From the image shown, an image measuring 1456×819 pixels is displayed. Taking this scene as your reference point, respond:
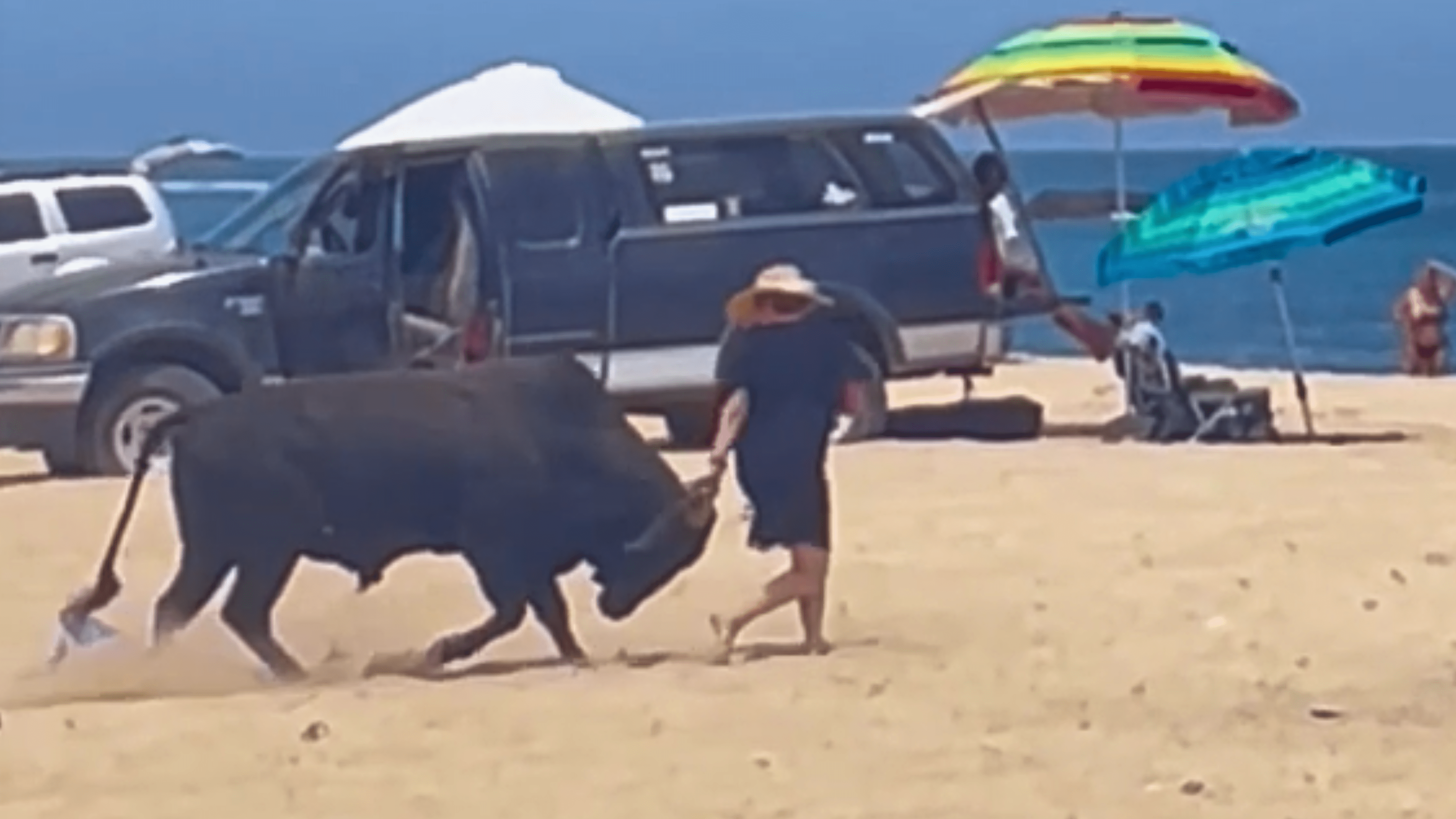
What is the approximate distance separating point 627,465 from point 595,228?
6845mm

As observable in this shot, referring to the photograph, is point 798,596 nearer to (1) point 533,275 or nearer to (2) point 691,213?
(1) point 533,275

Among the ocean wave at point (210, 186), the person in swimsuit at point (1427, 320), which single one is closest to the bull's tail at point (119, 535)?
the person in swimsuit at point (1427, 320)

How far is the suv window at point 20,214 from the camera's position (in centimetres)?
2445

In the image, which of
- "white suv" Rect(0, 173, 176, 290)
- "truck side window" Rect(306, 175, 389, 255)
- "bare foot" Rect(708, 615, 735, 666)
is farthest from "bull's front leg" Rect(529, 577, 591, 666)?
"white suv" Rect(0, 173, 176, 290)

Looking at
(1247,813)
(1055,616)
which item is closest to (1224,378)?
(1055,616)

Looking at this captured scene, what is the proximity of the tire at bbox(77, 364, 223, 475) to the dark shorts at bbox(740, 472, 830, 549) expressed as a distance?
6.66 metres

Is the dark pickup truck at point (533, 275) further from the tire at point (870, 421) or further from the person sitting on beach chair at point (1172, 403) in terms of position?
the person sitting on beach chair at point (1172, 403)

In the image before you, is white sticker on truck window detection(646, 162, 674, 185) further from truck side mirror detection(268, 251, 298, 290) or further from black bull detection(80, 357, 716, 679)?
black bull detection(80, 357, 716, 679)

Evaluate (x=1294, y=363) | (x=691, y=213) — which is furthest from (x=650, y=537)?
(x=1294, y=363)

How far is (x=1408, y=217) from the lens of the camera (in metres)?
20.7

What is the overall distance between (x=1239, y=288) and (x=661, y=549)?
211 ft

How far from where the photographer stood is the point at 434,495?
12336 millimetres

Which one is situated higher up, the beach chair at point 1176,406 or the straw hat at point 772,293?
the straw hat at point 772,293

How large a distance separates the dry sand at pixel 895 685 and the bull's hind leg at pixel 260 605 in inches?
6.7
